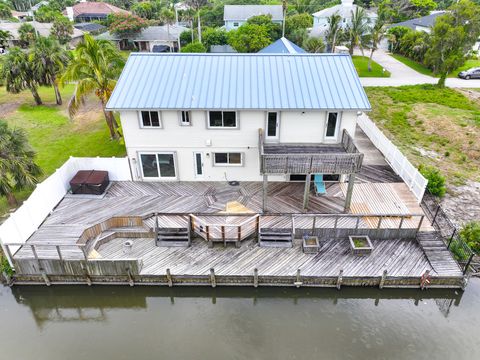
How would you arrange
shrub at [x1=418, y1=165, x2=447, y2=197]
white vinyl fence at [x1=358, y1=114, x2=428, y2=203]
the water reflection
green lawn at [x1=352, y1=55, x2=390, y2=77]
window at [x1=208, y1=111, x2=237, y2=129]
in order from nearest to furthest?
the water reflection < window at [x1=208, y1=111, x2=237, y2=129] < white vinyl fence at [x1=358, y1=114, x2=428, y2=203] < shrub at [x1=418, y1=165, x2=447, y2=197] < green lawn at [x1=352, y1=55, x2=390, y2=77]

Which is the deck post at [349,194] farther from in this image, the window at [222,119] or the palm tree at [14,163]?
the palm tree at [14,163]

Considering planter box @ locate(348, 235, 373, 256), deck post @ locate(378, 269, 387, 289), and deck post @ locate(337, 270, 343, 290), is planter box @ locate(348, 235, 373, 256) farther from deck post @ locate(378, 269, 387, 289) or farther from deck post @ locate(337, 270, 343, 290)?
deck post @ locate(337, 270, 343, 290)

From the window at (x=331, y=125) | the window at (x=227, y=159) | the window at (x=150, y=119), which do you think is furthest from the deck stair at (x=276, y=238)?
the window at (x=150, y=119)

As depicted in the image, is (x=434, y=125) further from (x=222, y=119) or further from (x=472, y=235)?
(x=222, y=119)

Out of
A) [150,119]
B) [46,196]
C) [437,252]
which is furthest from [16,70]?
[437,252]

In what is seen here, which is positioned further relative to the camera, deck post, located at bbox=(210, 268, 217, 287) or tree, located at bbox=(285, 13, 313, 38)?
tree, located at bbox=(285, 13, 313, 38)

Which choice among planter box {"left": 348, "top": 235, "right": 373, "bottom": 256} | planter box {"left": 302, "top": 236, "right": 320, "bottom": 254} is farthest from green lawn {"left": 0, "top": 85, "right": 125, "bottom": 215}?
planter box {"left": 348, "top": 235, "right": 373, "bottom": 256}

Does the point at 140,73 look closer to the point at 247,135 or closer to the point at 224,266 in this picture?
the point at 247,135
